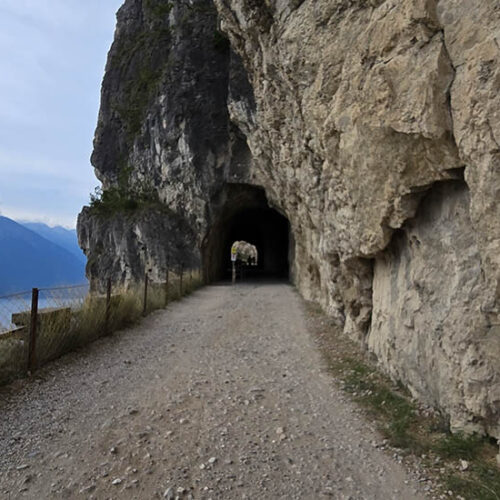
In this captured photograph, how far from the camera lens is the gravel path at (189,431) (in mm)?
2633

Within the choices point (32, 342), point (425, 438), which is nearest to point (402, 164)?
point (425, 438)

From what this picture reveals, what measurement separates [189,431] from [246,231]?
28.7 m

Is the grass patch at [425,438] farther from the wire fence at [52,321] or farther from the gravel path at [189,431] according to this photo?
the wire fence at [52,321]

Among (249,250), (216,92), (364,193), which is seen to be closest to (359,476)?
(364,193)

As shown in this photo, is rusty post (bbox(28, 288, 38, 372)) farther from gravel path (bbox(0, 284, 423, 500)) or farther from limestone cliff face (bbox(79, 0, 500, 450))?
limestone cliff face (bbox(79, 0, 500, 450))

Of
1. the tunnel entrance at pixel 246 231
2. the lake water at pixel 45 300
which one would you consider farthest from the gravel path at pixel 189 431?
the tunnel entrance at pixel 246 231

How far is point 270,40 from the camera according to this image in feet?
27.6

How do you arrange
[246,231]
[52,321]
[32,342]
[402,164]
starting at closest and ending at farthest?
[402,164] → [32,342] → [52,321] → [246,231]

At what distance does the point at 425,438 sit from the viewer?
3221mm

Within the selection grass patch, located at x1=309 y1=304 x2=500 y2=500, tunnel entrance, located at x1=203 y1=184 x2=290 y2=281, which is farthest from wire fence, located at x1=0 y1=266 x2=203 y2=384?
tunnel entrance, located at x1=203 y1=184 x2=290 y2=281

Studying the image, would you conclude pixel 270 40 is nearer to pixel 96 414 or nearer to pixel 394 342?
pixel 394 342

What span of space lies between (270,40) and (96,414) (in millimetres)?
8213

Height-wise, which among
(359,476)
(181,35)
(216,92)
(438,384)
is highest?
(181,35)

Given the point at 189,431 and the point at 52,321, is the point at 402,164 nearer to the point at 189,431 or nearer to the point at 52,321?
the point at 189,431
